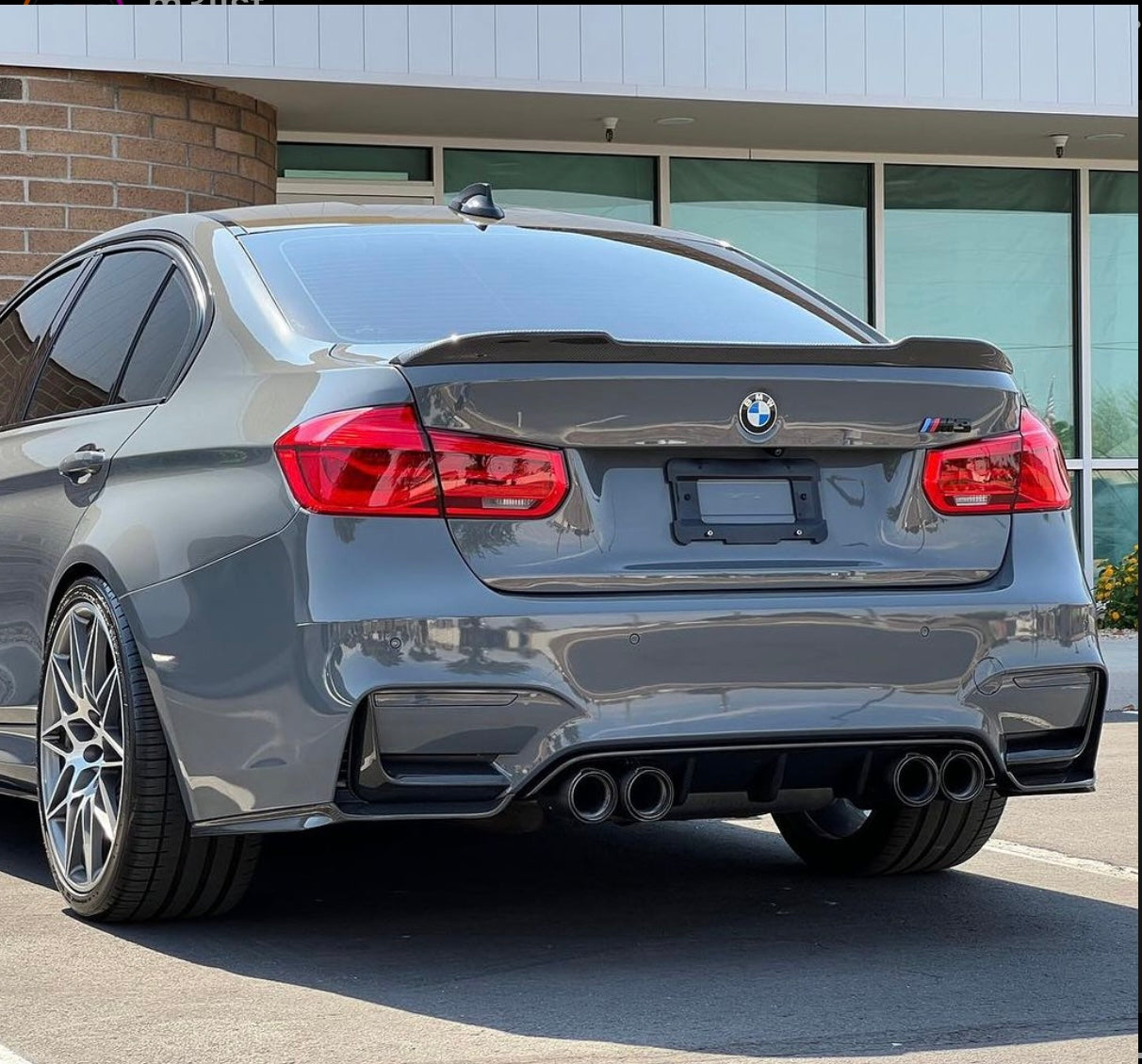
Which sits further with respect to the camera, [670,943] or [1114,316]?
[1114,316]

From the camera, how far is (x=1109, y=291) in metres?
15.9

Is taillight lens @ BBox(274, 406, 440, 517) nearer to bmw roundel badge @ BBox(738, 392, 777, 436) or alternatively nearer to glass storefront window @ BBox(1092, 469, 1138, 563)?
bmw roundel badge @ BBox(738, 392, 777, 436)

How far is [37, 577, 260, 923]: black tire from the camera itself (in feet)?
14.8

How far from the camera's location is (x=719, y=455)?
4.31 m

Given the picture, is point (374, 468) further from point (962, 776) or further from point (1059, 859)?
point (1059, 859)

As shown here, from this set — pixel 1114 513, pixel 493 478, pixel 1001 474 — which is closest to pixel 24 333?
pixel 493 478

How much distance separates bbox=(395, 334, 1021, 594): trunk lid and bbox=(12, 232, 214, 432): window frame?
2.69 ft

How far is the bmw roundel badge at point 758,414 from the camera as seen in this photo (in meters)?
4.30

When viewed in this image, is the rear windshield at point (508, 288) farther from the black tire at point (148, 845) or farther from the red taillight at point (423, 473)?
the black tire at point (148, 845)

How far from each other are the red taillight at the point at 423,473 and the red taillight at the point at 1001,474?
0.83m

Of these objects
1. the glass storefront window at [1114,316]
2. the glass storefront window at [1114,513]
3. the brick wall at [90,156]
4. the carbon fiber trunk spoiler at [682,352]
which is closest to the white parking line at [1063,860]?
the carbon fiber trunk spoiler at [682,352]

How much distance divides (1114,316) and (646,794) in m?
12.5

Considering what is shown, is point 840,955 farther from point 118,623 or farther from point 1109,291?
point 1109,291

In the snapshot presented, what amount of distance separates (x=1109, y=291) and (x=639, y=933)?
39.6ft
